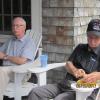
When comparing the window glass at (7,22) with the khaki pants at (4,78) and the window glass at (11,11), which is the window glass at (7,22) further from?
the khaki pants at (4,78)

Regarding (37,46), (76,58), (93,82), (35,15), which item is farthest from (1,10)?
(93,82)

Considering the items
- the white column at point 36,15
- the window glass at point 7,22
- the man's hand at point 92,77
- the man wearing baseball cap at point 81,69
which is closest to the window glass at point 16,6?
the window glass at point 7,22

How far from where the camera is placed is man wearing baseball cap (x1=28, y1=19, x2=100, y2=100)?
11.8 ft

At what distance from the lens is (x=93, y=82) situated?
349 cm

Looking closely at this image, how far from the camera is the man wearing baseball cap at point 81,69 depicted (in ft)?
11.8

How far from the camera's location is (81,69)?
12.2ft

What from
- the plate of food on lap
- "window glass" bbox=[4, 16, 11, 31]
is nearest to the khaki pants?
the plate of food on lap

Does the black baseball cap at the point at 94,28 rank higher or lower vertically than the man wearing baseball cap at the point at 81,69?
higher

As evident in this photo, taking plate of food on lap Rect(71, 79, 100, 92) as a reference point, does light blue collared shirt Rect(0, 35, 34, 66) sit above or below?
above

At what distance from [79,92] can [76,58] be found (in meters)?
0.54

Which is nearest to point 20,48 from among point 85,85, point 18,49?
point 18,49

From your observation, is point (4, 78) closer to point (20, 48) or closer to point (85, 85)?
point (20, 48)

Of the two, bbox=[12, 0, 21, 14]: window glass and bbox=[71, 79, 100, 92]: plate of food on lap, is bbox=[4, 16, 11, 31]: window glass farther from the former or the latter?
bbox=[71, 79, 100, 92]: plate of food on lap

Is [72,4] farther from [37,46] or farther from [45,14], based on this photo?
[37,46]
